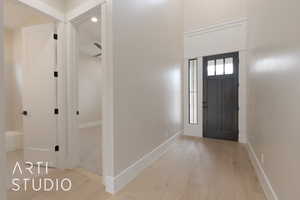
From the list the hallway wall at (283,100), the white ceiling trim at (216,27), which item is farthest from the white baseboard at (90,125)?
the hallway wall at (283,100)

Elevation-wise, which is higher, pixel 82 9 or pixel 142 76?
pixel 82 9

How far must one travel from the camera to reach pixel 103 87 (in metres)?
2.13

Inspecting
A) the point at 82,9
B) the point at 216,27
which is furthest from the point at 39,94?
the point at 216,27

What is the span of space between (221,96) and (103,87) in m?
3.57

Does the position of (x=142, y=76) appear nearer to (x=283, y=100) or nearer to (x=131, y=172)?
(x=131, y=172)

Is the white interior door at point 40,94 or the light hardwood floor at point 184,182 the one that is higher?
the white interior door at point 40,94

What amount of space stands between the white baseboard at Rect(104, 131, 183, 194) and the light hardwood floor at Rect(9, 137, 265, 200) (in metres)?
0.07

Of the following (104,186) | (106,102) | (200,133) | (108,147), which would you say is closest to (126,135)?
(108,147)

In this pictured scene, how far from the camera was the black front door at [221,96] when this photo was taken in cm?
435

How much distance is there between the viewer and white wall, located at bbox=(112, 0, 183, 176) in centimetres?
214

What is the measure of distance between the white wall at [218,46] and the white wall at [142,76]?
97 centimetres

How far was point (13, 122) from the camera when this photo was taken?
3.88 m

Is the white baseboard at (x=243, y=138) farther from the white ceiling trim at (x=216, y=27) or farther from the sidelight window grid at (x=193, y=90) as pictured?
the white ceiling trim at (x=216, y=27)

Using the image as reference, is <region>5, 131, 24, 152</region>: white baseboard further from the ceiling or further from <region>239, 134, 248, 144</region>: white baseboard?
<region>239, 134, 248, 144</region>: white baseboard
